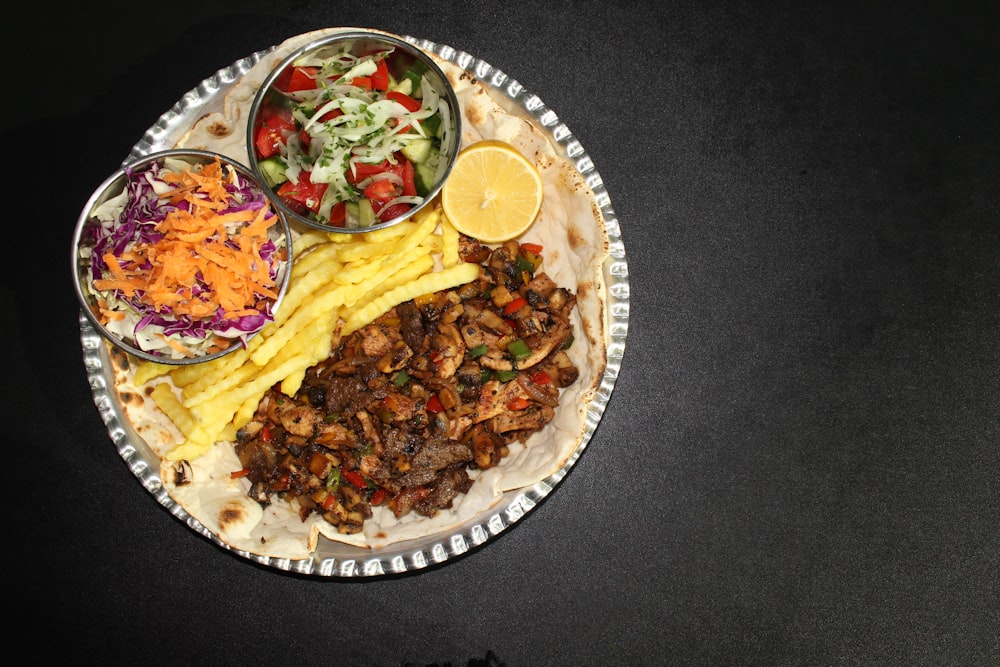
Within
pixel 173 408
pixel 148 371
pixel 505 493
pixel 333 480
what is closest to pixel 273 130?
pixel 148 371

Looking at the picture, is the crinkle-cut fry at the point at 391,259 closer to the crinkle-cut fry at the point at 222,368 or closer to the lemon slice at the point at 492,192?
the lemon slice at the point at 492,192

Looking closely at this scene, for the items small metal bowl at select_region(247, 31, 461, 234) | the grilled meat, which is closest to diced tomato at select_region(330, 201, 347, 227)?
small metal bowl at select_region(247, 31, 461, 234)

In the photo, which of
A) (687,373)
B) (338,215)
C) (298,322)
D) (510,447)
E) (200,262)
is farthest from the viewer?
(687,373)

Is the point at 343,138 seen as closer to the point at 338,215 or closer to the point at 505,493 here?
the point at 338,215

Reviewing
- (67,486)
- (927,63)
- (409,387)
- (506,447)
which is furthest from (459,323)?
(927,63)

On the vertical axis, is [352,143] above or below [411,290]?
above
